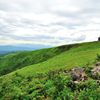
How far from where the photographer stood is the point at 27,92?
3002 cm

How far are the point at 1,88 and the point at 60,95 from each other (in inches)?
455

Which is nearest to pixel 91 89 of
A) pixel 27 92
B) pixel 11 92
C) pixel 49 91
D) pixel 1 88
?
pixel 49 91

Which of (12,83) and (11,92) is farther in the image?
(12,83)

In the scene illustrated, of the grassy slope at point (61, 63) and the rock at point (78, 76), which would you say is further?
the grassy slope at point (61, 63)

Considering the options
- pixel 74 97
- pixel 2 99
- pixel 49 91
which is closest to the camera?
pixel 74 97

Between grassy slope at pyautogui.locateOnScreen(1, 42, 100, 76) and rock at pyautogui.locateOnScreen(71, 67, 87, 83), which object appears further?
grassy slope at pyautogui.locateOnScreen(1, 42, 100, 76)

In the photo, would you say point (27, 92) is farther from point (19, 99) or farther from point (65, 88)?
point (65, 88)

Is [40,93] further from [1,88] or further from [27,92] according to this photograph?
[1,88]

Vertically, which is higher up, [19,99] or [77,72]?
[77,72]

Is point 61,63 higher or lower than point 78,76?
lower

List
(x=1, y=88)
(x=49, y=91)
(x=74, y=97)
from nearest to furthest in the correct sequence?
(x=74, y=97), (x=49, y=91), (x=1, y=88)

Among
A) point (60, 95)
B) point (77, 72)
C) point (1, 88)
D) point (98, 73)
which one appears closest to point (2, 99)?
point (1, 88)

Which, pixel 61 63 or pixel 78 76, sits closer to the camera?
pixel 78 76

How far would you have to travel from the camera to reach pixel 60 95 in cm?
2628
